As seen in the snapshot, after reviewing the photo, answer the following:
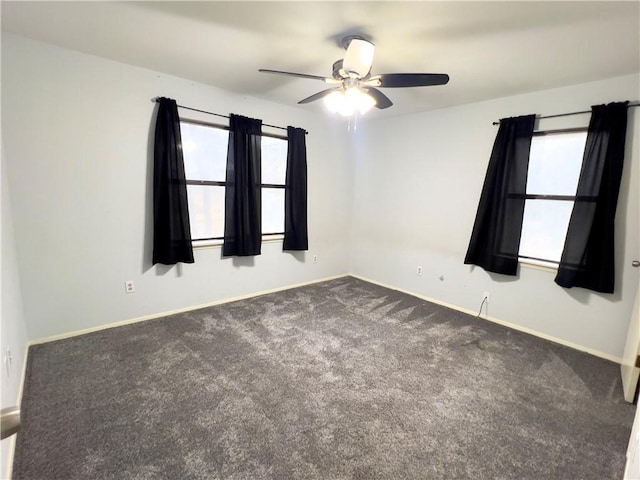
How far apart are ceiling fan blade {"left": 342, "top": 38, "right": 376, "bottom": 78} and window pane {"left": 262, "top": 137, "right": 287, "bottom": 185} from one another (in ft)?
6.37

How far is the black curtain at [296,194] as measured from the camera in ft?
12.5

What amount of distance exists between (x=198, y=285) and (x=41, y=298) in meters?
1.29

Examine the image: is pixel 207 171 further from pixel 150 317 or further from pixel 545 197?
pixel 545 197

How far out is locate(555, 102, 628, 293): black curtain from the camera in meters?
2.46

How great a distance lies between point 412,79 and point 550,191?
196cm

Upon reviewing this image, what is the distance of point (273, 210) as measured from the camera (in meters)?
3.91

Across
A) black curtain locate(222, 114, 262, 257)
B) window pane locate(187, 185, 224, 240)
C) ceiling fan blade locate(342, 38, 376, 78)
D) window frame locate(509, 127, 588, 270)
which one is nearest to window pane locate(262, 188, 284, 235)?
black curtain locate(222, 114, 262, 257)

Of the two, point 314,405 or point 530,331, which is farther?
point 530,331

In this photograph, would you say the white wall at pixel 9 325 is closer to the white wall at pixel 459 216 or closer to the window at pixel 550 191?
the white wall at pixel 459 216

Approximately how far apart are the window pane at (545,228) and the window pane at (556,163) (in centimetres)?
13

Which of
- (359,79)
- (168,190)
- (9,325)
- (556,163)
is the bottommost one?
(9,325)

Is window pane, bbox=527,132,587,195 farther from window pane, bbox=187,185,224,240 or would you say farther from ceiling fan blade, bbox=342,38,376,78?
window pane, bbox=187,185,224,240

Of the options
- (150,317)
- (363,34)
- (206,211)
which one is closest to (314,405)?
(150,317)

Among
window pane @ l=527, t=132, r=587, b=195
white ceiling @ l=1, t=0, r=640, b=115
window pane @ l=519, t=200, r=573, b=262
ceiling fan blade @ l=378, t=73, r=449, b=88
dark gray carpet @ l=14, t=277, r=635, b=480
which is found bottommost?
dark gray carpet @ l=14, t=277, r=635, b=480
